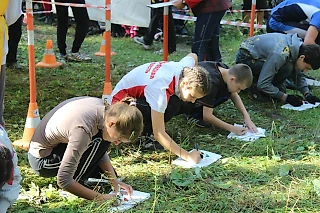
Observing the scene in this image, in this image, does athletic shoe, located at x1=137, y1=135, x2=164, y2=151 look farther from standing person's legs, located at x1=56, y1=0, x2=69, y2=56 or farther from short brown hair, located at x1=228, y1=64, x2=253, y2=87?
standing person's legs, located at x1=56, y1=0, x2=69, y2=56

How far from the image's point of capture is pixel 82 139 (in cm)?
212

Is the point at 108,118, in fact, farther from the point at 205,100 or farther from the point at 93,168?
the point at 205,100

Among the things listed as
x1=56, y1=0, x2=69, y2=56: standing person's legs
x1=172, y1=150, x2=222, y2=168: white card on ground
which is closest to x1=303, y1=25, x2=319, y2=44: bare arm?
x1=172, y1=150, x2=222, y2=168: white card on ground

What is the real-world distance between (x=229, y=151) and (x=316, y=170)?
1.89 feet

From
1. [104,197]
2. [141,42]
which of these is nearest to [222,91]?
[104,197]

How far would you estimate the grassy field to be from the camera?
7.63 feet

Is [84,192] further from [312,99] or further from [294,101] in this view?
[312,99]

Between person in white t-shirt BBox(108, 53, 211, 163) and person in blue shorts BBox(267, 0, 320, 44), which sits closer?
person in white t-shirt BBox(108, 53, 211, 163)

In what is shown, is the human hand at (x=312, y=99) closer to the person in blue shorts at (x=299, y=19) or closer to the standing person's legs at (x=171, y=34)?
the person in blue shorts at (x=299, y=19)

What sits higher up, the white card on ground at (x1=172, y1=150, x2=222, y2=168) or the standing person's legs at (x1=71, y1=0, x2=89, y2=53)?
the standing person's legs at (x1=71, y1=0, x2=89, y2=53)

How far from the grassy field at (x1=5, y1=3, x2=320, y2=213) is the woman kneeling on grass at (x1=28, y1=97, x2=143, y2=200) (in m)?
0.14

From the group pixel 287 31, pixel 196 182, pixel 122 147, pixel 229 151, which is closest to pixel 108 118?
pixel 196 182

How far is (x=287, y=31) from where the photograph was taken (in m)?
4.59

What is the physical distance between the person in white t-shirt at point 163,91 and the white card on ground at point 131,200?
0.43 meters
